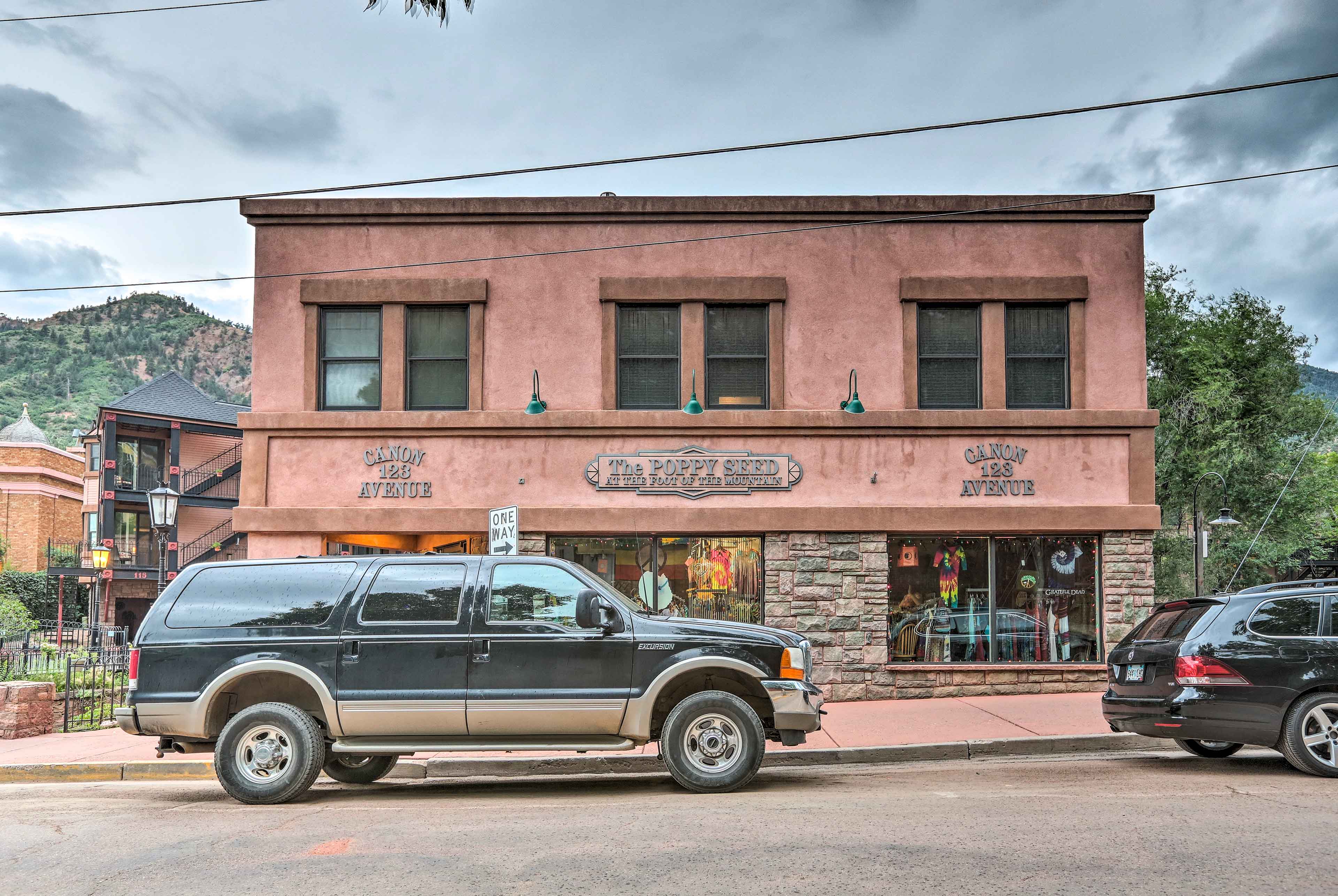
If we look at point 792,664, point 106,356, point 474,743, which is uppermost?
point 106,356

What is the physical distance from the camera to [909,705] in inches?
563

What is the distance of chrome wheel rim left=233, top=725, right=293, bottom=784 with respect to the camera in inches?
346

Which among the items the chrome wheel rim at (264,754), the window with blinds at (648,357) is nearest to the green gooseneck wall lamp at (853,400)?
the window with blinds at (648,357)

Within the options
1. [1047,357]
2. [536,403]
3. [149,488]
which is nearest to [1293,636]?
[1047,357]

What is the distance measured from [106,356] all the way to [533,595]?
10657 centimetres

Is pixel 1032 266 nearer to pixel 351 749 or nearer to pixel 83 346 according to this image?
pixel 351 749

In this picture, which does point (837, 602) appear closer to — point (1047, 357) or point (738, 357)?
point (738, 357)

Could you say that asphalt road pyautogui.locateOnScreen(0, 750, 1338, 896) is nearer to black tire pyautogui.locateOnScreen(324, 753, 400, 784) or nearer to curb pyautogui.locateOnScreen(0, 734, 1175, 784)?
black tire pyautogui.locateOnScreen(324, 753, 400, 784)

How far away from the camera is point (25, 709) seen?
43.0 ft

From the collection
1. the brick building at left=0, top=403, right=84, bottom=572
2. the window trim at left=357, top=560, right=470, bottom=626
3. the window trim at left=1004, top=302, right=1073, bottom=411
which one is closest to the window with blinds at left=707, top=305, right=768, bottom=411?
the window trim at left=1004, top=302, right=1073, bottom=411

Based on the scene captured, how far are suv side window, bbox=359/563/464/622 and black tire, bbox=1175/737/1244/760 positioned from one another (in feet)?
22.6

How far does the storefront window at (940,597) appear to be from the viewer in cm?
1527

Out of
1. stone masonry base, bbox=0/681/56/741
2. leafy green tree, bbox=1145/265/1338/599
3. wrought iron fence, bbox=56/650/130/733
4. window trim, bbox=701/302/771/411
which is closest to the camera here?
stone masonry base, bbox=0/681/56/741

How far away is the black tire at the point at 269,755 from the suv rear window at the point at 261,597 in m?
0.72
